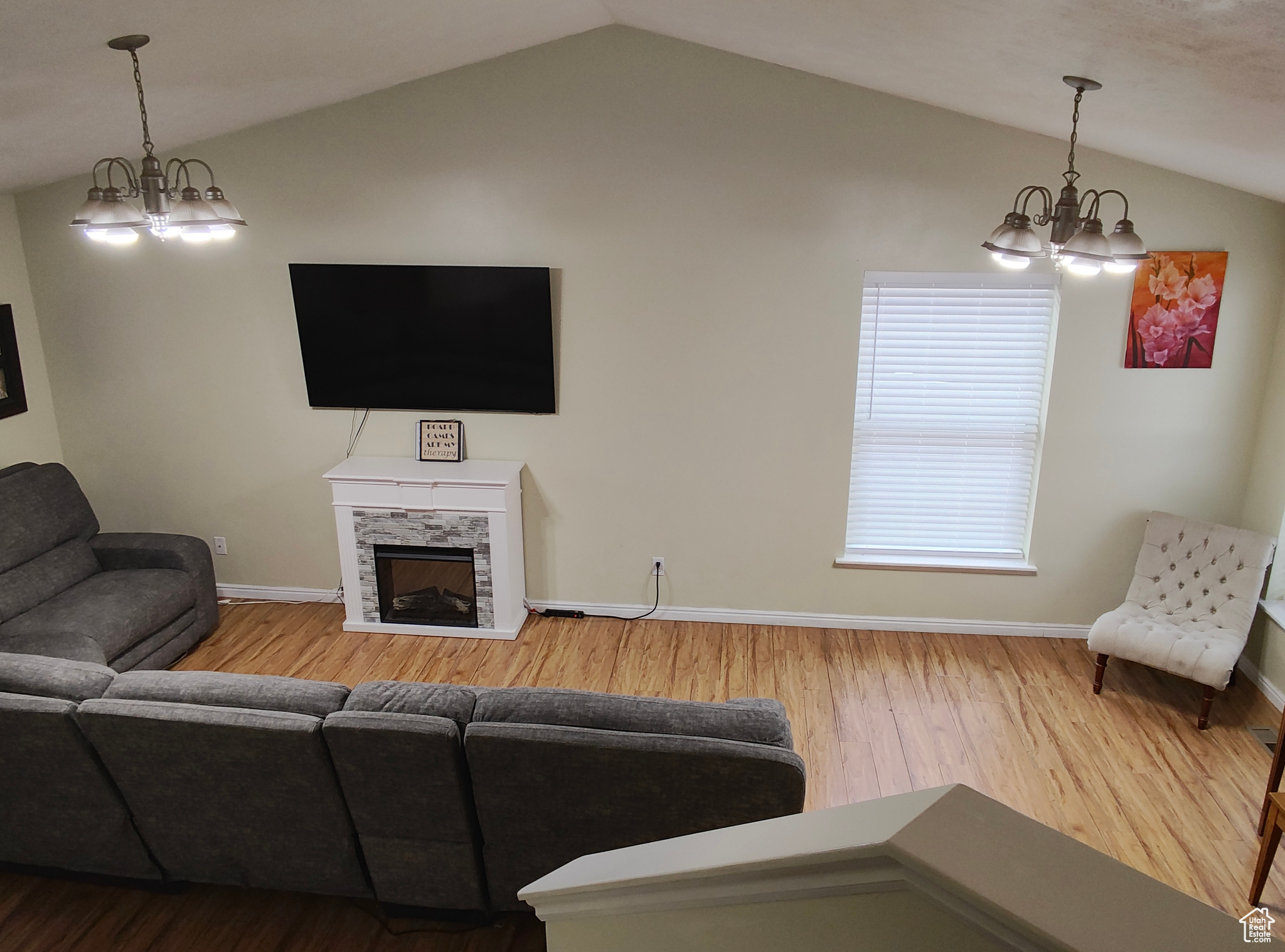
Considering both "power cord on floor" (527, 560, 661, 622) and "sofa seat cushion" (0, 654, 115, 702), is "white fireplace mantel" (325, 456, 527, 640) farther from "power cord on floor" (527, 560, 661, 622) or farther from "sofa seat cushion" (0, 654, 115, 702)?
"sofa seat cushion" (0, 654, 115, 702)

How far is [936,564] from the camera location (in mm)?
4836

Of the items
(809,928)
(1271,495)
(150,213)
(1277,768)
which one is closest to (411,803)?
(809,928)

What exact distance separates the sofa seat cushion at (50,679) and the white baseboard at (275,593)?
2.49m

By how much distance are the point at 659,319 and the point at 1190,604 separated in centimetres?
307

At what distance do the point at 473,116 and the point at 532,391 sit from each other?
1.44 meters

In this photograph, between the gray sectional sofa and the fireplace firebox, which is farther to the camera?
the fireplace firebox

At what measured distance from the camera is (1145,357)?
436cm

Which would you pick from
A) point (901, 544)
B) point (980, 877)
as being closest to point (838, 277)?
point (901, 544)

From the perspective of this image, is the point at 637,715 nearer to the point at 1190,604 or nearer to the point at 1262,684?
the point at 1190,604

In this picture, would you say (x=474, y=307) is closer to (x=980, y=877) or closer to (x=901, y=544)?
(x=901, y=544)

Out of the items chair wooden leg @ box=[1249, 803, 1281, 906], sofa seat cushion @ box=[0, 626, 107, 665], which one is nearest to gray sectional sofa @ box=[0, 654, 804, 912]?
sofa seat cushion @ box=[0, 626, 107, 665]

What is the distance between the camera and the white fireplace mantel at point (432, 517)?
4676mm

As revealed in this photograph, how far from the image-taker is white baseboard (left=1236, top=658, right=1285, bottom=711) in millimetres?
4137

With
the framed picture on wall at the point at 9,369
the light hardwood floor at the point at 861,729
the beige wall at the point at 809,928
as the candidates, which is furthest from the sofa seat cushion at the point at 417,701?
the framed picture on wall at the point at 9,369
